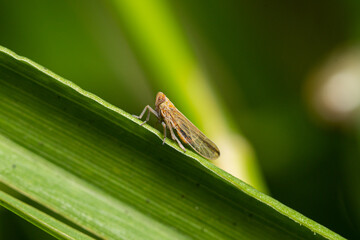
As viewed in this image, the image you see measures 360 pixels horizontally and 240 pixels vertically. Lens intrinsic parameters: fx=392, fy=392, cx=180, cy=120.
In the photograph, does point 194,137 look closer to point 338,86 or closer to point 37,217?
point 338,86

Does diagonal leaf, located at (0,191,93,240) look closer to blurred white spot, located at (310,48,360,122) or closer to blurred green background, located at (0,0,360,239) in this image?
blurred green background, located at (0,0,360,239)

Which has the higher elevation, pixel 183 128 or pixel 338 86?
pixel 338 86

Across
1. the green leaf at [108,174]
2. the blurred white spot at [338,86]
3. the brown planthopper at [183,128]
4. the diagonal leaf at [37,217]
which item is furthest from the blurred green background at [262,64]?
the diagonal leaf at [37,217]

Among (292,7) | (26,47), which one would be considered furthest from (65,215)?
(292,7)

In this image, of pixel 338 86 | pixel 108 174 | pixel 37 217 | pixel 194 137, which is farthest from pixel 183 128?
pixel 37 217

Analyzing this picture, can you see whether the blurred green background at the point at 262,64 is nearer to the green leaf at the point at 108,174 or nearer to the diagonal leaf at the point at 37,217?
the green leaf at the point at 108,174

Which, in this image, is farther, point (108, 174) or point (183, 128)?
point (183, 128)
